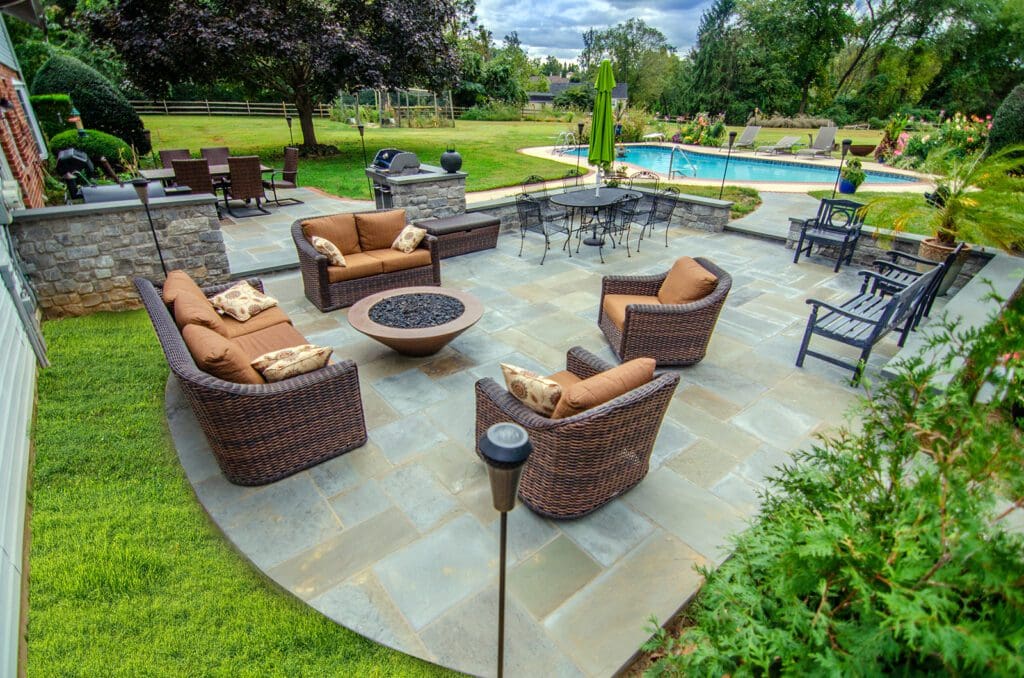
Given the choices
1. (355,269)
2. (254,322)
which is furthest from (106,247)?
(355,269)

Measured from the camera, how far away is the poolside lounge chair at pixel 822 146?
17000 mm

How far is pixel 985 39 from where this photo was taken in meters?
25.5

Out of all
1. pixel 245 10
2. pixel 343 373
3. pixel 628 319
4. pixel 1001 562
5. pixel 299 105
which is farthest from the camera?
pixel 299 105

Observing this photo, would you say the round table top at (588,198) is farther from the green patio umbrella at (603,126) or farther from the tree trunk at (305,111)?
the tree trunk at (305,111)

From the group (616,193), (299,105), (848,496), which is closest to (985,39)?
(616,193)

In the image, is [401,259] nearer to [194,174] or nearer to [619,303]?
[619,303]

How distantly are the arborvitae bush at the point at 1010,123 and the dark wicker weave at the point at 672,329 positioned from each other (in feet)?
22.8

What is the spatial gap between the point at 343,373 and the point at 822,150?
19680 millimetres

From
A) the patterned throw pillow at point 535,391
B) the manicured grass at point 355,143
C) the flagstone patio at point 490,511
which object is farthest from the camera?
the manicured grass at point 355,143

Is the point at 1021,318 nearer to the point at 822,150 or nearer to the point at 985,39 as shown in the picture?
the point at 822,150

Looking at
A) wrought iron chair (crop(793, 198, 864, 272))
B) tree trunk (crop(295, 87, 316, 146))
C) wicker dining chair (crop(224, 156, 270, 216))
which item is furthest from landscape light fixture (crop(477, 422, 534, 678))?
tree trunk (crop(295, 87, 316, 146))

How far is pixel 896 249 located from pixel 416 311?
652 cm

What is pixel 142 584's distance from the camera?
2.44 m

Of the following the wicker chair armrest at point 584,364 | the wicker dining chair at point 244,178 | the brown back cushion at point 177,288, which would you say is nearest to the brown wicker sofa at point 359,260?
the brown back cushion at point 177,288
